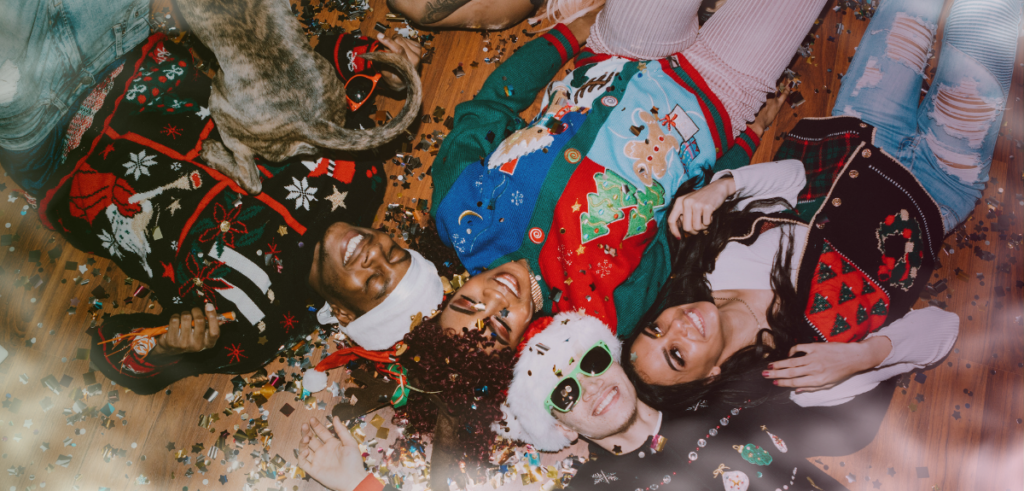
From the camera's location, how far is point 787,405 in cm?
161

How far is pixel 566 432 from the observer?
1.53 meters

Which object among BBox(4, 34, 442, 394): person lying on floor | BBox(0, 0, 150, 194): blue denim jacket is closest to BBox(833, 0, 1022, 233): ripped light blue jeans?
BBox(4, 34, 442, 394): person lying on floor

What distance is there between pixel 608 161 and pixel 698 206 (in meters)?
0.37

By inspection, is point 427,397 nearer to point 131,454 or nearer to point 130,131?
point 131,454

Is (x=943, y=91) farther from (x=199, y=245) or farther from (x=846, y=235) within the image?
(x=199, y=245)

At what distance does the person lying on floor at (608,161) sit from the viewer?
1.61 metres

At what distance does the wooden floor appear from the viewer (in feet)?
5.51

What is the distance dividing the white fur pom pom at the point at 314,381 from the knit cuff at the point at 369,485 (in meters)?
0.39

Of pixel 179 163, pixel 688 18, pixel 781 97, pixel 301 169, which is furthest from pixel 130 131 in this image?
pixel 781 97

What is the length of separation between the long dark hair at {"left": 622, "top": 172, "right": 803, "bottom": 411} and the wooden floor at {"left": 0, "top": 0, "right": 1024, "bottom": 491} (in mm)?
427

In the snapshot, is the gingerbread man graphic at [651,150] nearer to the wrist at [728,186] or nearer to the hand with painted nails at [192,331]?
the wrist at [728,186]

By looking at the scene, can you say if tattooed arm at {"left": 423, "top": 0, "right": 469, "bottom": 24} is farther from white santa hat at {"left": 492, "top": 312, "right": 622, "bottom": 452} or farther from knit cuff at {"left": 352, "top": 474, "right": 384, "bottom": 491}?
knit cuff at {"left": 352, "top": 474, "right": 384, "bottom": 491}

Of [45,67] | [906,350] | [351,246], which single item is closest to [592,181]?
[351,246]

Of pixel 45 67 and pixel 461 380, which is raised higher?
pixel 45 67
